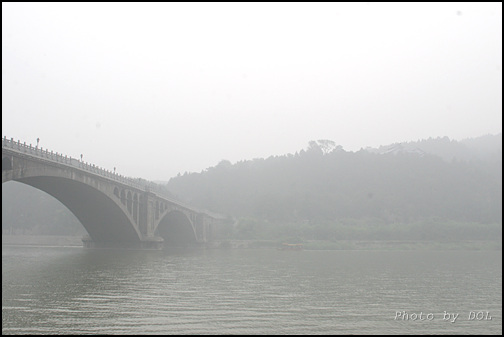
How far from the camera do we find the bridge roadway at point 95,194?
34.4 metres

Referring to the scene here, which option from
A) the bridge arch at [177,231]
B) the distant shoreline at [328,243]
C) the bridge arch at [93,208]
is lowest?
the distant shoreline at [328,243]

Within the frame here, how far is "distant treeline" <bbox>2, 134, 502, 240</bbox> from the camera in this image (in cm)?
9950

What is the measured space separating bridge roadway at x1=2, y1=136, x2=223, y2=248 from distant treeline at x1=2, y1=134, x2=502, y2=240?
39.6m

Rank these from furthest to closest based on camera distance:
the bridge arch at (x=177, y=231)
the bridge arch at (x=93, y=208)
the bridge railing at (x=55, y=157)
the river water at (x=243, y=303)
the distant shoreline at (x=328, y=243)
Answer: the distant shoreline at (x=328, y=243) → the bridge arch at (x=177, y=231) → the bridge arch at (x=93, y=208) → the bridge railing at (x=55, y=157) → the river water at (x=243, y=303)

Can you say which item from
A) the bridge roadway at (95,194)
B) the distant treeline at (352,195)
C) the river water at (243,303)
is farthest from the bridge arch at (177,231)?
the river water at (243,303)

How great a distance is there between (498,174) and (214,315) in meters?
169

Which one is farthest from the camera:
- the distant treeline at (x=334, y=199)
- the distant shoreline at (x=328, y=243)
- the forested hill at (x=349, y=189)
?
the forested hill at (x=349, y=189)

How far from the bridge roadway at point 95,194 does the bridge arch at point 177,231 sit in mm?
7894

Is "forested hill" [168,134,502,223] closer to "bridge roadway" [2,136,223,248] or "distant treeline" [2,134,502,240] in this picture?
"distant treeline" [2,134,502,240]

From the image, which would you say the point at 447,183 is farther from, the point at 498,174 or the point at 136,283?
the point at 136,283

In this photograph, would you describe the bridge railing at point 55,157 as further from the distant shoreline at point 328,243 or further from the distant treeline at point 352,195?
the distant treeline at point 352,195

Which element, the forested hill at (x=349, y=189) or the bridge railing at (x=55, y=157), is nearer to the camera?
the bridge railing at (x=55, y=157)

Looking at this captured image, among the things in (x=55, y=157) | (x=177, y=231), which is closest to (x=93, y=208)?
(x=55, y=157)

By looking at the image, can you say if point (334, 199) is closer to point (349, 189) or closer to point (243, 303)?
point (349, 189)
